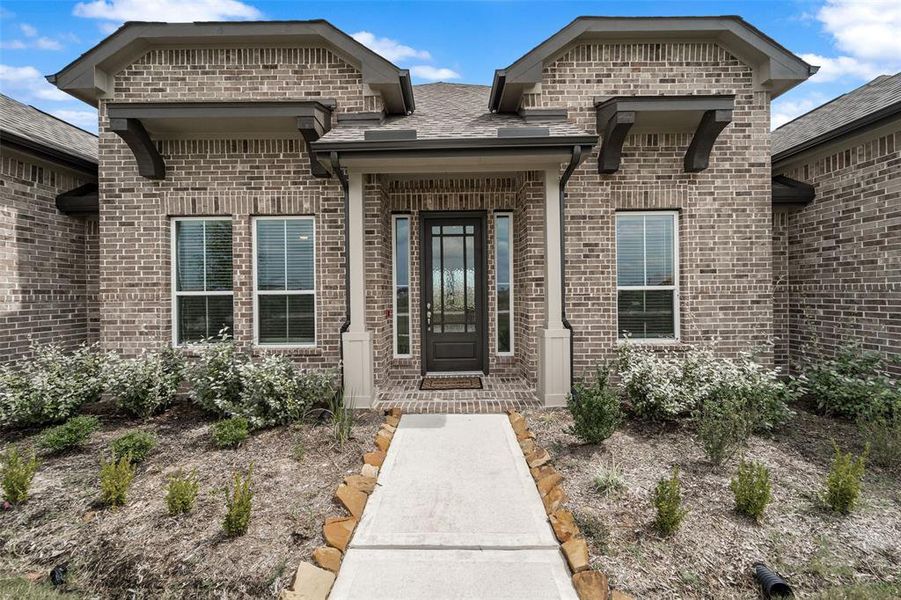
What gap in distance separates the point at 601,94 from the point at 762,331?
3.94m

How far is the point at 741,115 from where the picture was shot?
586 cm

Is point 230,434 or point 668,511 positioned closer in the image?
point 668,511

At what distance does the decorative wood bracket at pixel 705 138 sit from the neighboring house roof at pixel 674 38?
127cm

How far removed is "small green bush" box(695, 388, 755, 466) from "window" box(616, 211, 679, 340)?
1.41 metres

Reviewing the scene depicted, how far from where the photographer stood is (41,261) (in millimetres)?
5883

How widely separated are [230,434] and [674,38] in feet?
24.2

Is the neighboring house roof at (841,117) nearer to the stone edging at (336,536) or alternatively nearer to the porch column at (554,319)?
the porch column at (554,319)

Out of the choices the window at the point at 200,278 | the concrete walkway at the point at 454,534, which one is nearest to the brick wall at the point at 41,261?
the window at the point at 200,278

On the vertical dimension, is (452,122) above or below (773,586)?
above

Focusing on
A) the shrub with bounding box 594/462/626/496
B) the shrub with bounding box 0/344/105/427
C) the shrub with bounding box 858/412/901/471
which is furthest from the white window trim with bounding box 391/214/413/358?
the shrub with bounding box 858/412/901/471

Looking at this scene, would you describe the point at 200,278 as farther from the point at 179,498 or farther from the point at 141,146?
the point at 179,498

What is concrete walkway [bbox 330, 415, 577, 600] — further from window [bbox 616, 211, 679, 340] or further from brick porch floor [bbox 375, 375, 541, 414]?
window [bbox 616, 211, 679, 340]

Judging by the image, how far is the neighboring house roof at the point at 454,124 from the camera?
503 centimetres

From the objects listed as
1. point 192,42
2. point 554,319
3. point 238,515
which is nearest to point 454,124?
point 554,319
